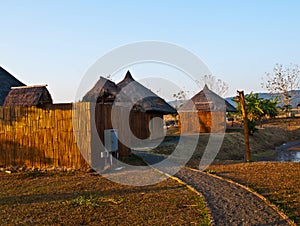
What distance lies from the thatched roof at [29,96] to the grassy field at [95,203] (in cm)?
359

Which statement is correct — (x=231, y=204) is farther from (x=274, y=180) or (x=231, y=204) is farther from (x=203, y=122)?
(x=203, y=122)

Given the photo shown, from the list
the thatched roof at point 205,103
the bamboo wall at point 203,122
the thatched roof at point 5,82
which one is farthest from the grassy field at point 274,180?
the thatched roof at point 205,103

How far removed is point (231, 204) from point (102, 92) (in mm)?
13039

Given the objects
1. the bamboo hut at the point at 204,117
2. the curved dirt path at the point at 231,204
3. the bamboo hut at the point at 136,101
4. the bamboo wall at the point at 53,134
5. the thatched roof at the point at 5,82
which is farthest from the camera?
the bamboo hut at the point at 204,117

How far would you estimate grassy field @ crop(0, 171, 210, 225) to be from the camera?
23.6ft

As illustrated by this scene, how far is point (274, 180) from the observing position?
10781 mm

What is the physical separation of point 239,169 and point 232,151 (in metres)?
12.5

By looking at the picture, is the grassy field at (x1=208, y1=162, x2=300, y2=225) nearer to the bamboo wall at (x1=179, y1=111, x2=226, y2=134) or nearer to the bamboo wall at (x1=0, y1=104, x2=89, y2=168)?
the bamboo wall at (x1=0, y1=104, x2=89, y2=168)

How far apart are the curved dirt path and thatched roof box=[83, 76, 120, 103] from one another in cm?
974

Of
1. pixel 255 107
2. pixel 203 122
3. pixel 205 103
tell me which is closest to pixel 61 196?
pixel 203 122

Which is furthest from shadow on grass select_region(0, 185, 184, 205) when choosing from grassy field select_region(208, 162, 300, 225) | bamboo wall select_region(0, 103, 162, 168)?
bamboo wall select_region(0, 103, 162, 168)

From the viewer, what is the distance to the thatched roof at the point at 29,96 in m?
13.7

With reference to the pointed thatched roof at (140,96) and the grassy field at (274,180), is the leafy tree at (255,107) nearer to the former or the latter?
the pointed thatched roof at (140,96)

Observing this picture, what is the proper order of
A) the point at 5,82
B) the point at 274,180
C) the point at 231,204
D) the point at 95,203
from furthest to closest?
the point at 5,82 → the point at 274,180 → the point at 95,203 → the point at 231,204
